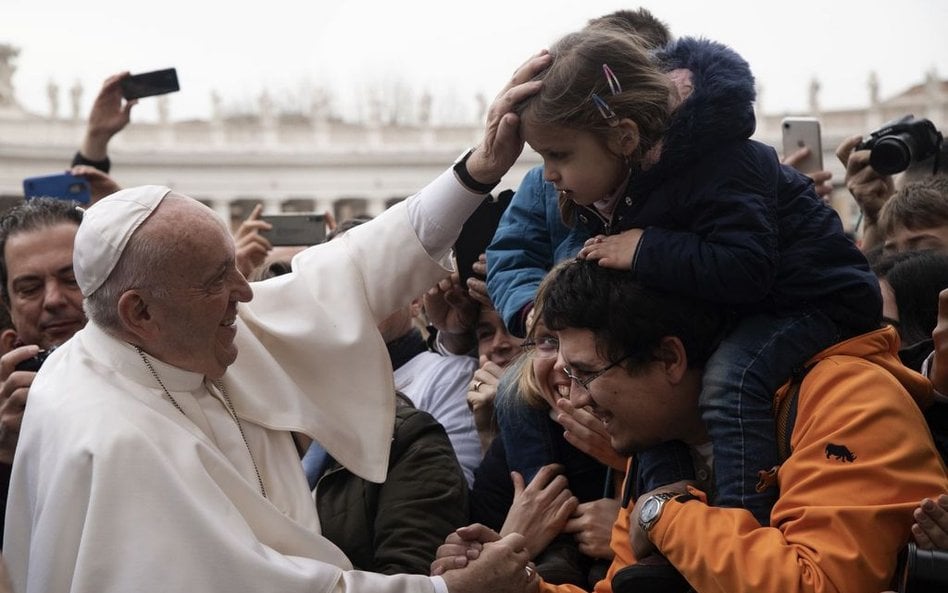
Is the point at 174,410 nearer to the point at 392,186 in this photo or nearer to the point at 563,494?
the point at 563,494

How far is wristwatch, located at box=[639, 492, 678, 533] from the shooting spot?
325cm

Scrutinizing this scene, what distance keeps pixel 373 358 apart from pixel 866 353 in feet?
5.40

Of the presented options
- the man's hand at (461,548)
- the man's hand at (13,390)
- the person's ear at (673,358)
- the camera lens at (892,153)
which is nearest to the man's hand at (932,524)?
the person's ear at (673,358)

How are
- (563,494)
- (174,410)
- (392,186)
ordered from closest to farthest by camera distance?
(174,410)
(563,494)
(392,186)

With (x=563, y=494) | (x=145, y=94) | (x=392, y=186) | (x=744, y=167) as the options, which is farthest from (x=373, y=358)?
(x=392, y=186)

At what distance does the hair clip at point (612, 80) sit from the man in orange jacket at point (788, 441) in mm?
478

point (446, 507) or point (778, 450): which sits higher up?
point (778, 450)

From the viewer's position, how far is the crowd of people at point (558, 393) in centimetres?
314

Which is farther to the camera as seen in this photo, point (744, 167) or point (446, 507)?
point (446, 507)

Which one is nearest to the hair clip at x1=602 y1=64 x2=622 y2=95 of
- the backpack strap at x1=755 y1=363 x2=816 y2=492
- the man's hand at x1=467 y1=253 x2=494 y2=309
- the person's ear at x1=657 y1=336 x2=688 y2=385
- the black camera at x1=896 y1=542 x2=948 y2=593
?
the person's ear at x1=657 y1=336 x2=688 y2=385

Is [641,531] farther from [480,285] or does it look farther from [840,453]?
[480,285]

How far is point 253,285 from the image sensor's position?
441 cm

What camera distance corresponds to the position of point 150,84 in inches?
277

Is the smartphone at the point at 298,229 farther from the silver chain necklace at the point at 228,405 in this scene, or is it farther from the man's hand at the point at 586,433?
the man's hand at the point at 586,433
